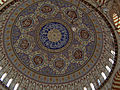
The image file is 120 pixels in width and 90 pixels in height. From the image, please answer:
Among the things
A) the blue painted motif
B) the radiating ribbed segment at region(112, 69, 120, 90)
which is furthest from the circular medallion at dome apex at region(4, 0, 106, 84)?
the radiating ribbed segment at region(112, 69, 120, 90)

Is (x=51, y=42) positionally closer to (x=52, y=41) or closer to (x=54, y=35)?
(x=52, y=41)

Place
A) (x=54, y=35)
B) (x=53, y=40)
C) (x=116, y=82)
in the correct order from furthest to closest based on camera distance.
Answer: (x=53, y=40) → (x=54, y=35) → (x=116, y=82)

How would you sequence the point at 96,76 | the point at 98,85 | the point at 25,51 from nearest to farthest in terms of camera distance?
the point at 98,85
the point at 96,76
the point at 25,51

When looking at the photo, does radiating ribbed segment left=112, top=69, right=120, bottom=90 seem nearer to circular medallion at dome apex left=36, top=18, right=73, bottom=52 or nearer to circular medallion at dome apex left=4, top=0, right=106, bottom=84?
circular medallion at dome apex left=4, top=0, right=106, bottom=84

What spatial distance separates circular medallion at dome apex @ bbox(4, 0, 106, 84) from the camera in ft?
49.7

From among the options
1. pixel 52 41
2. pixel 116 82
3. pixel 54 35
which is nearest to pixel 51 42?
pixel 52 41

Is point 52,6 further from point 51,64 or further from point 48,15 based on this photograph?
point 51,64

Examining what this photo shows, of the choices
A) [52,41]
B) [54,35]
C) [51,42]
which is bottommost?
[51,42]

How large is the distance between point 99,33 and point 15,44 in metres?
9.95

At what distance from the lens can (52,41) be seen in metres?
17.4

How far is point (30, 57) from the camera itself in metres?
17.1

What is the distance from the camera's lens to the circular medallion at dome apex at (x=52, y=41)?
15.1 m

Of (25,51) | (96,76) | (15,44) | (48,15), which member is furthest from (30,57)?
(96,76)

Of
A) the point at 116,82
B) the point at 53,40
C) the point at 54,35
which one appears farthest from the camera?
the point at 53,40
